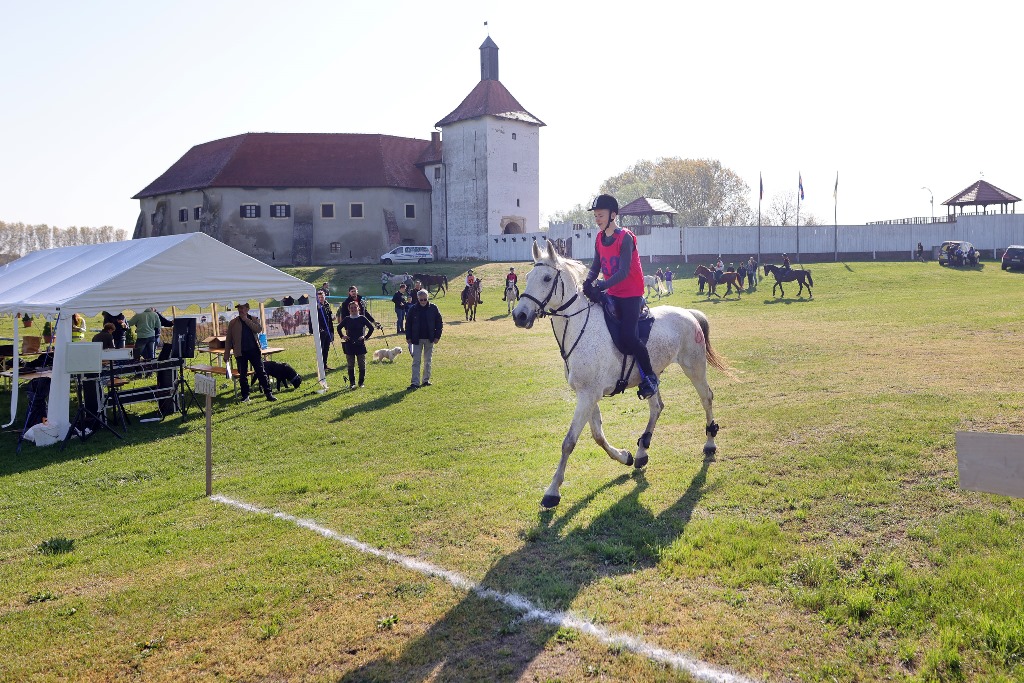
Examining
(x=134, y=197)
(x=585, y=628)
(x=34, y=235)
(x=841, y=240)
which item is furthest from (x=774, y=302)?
(x=34, y=235)

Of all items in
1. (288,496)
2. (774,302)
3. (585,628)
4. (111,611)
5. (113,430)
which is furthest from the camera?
(774,302)

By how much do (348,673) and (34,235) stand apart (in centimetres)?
16200

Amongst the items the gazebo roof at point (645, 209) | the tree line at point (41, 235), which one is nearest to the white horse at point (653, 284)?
the gazebo roof at point (645, 209)

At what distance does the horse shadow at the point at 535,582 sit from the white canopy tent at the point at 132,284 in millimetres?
8650

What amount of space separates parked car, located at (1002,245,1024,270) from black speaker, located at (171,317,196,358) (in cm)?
4287

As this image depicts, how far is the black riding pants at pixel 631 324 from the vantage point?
23.4 ft

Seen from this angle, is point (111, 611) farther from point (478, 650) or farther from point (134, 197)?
point (134, 197)

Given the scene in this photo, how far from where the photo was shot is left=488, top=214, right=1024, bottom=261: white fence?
163 ft

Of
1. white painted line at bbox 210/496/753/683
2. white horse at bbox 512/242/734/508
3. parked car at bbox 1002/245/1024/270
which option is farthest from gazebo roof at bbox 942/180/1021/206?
white painted line at bbox 210/496/753/683

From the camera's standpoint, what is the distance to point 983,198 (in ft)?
169

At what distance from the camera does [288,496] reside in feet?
24.5

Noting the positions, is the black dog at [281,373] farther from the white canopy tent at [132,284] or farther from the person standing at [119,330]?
the person standing at [119,330]

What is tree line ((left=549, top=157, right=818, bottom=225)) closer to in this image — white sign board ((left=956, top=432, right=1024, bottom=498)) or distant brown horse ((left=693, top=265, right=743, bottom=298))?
distant brown horse ((left=693, top=265, right=743, bottom=298))

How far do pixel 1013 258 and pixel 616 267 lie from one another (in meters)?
42.6
